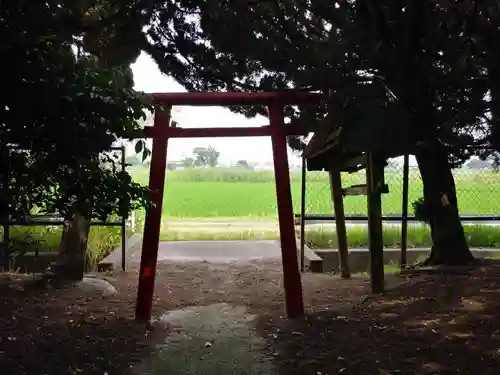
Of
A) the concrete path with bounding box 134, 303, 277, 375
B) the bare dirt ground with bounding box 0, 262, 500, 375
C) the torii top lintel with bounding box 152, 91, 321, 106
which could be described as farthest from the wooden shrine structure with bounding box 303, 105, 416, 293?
the concrete path with bounding box 134, 303, 277, 375

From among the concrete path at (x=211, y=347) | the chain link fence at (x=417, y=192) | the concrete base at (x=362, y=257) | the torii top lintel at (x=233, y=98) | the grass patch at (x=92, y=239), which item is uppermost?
the torii top lintel at (x=233, y=98)

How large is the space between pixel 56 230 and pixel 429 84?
7.52 metres

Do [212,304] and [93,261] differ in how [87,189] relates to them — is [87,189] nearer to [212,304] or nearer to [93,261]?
[212,304]

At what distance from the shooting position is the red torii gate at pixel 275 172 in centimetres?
566

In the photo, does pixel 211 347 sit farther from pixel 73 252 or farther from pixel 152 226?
pixel 73 252

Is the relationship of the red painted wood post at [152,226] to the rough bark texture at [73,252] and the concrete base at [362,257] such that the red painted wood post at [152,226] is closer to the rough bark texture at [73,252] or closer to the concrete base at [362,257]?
the rough bark texture at [73,252]

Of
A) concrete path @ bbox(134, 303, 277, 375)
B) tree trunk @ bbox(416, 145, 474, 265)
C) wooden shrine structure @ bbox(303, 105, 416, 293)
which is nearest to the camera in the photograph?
concrete path @ bbox(134, 303, 277, 375)

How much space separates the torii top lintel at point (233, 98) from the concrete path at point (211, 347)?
2181 millimetres

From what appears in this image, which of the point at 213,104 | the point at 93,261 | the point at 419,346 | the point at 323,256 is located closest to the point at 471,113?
the point at 419,346

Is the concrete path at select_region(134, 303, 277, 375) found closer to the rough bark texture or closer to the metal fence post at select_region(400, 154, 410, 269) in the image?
the rough bark texture

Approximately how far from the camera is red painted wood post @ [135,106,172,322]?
564 cm

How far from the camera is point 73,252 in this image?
22.8 feet

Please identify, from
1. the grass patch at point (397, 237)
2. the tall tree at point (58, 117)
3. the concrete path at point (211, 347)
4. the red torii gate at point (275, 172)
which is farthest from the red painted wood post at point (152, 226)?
the grass patch at point (397, 237)

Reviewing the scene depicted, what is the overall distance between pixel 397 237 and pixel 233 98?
673 centimetres
